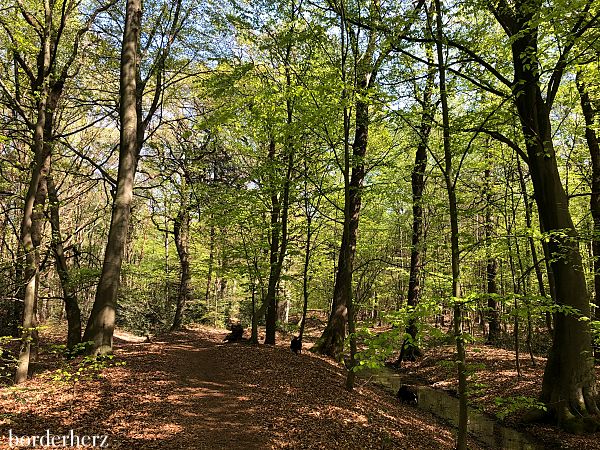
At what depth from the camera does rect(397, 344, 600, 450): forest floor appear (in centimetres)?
860

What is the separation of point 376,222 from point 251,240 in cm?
722

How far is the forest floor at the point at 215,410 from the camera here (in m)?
5.94

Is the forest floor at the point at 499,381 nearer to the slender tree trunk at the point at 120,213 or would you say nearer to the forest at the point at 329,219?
the forest at the point at 329,219

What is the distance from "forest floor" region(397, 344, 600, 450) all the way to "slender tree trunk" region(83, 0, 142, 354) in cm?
742

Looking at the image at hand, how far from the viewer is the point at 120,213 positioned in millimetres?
9016

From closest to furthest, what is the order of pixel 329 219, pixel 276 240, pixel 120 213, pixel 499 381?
pixel 120 213, pixel 329 219, pixel 499 381, pixel 276 240

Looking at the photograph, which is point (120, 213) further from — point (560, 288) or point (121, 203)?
point (560, 288)

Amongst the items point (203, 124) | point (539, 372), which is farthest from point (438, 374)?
point (203, 124)

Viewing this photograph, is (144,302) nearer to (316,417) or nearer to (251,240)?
(251,240)

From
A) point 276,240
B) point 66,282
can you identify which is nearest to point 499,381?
point 276,240

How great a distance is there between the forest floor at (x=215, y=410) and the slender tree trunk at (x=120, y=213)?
3.47 ft

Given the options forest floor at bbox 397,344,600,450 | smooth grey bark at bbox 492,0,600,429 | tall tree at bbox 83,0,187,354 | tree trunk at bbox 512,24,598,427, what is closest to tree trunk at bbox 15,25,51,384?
tall tree at bbox 83,0,187,354

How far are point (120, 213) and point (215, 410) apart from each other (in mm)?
5086

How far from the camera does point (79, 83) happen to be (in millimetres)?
14242
